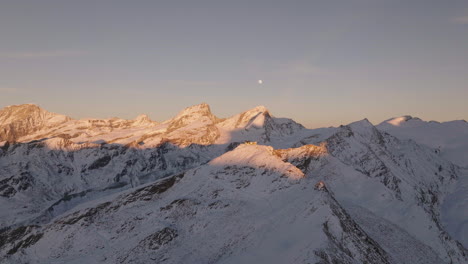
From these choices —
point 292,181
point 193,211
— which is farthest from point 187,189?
point 292,181

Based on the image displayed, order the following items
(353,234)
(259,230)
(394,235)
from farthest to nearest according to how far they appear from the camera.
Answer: (394,235), (259,230), (353,234)

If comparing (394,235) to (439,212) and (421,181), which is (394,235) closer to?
(439,212)

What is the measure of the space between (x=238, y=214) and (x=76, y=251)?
28.4 meters

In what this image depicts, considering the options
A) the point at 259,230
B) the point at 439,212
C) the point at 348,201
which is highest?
the point at 259,230

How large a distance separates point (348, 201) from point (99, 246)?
181ft

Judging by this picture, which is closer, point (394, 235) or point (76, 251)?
point (76, 251)

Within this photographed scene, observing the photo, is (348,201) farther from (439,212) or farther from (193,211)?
(439,212)

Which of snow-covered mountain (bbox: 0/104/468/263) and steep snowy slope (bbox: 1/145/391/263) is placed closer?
steep snowy slope (bbox: 1/145/391/263)

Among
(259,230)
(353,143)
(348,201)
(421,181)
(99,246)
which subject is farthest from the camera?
(421,181)

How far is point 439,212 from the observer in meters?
170

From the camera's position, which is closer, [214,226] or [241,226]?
[241,226]

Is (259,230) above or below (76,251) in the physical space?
above

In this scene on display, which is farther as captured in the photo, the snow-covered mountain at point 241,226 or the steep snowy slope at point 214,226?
the snow-covered mountain at point 241,226

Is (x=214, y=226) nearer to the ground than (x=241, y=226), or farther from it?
nearer to the ground
